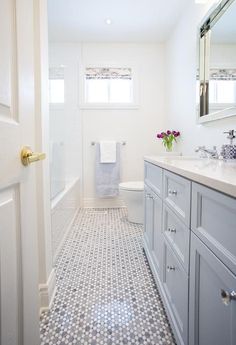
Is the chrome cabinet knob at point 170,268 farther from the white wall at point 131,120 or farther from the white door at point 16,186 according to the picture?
the white wall at point 131,120

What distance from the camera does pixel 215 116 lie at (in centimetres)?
173

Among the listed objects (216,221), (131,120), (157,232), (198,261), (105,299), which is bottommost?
(105,299)

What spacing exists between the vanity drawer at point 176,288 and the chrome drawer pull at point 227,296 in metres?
0.28

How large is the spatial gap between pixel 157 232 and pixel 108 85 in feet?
8.56

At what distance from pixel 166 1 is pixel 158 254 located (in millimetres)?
2420

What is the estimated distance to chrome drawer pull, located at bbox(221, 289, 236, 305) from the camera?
55 cm

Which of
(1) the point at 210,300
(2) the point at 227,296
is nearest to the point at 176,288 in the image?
(1) the point at 210,300

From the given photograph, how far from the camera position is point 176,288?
1.02 meters

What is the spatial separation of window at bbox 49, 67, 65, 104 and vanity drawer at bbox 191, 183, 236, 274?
299 cm

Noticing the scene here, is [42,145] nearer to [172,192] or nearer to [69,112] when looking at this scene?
[172,192]

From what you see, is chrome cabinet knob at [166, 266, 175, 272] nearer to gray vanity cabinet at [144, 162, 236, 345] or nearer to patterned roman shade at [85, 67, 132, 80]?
gray vanity cabinet at [144, 162, 236, 345]

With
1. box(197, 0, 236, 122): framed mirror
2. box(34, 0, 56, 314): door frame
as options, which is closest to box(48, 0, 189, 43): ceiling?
box(197, 0, 236, 122): framed mirror

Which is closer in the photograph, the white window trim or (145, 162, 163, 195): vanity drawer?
(145, 162, 163, 195): vanity drawer

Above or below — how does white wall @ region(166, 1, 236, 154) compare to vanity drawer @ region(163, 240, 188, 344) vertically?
above
